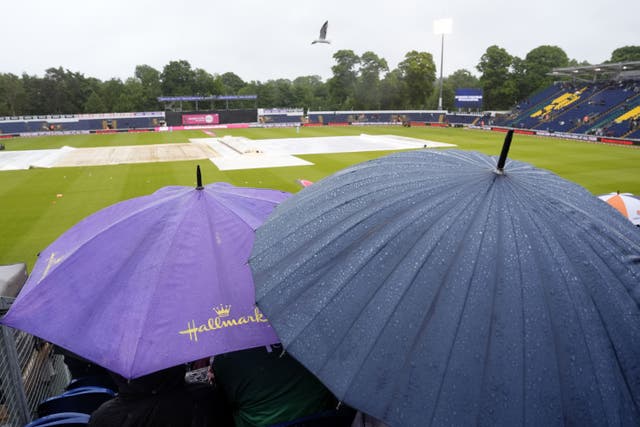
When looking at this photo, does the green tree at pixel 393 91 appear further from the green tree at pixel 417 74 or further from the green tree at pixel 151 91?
the green tree at pixel 151 91

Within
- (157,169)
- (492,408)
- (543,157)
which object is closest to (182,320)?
(492,408)

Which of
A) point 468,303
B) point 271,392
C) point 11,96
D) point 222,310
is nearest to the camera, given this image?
point 468,303

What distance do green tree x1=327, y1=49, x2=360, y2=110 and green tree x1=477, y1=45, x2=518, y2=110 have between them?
76.9 feet

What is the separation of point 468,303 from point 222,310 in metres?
1.48

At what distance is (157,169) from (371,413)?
2067cm

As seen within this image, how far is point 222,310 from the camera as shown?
2381 mm

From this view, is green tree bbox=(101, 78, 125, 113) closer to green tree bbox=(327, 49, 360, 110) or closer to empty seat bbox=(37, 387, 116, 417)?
green tree bbox=(327, 49, 360, 110)

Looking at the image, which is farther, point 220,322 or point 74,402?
point 74,402

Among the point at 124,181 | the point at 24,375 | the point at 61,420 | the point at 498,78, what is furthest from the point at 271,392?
the point at 498,78

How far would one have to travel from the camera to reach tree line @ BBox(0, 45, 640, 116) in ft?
220

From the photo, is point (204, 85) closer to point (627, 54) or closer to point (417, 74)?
point (417, 74)

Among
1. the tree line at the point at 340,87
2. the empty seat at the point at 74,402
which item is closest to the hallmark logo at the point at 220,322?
the empty seat at the point at 74,402

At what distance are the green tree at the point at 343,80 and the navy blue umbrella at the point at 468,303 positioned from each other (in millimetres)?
77148

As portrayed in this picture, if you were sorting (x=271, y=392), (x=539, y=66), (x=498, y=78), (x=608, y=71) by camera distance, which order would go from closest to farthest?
(x=271, y=392), (x=608, y=71), (x=498, y=78), (x=539, y=66)
